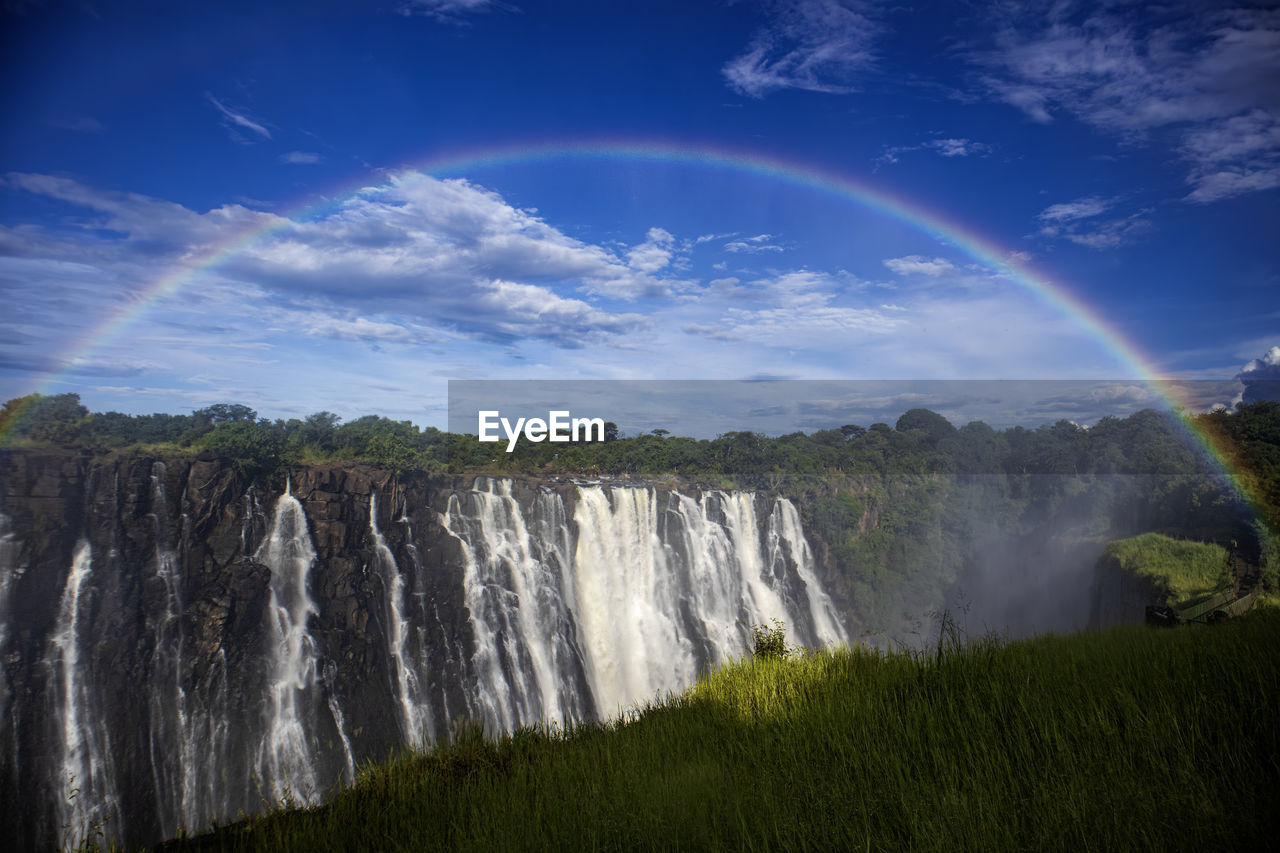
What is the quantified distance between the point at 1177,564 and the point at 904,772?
27.2 m

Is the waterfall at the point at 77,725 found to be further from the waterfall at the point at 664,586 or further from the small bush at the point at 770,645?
the small bush at the point at 770,645

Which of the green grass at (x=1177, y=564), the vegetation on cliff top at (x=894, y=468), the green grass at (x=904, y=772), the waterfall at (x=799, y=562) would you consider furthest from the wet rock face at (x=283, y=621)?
the green grass at (x=1177, y=564)

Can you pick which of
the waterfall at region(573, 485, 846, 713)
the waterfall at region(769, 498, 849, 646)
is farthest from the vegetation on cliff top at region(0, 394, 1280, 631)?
the waterfall at region(573, 485, 846, 713)

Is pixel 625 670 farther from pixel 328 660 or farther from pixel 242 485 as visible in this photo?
pixel 242 485

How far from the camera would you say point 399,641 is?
25.6m

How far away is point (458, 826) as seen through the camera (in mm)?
4035

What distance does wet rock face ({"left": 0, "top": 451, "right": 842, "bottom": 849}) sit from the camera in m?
19.2

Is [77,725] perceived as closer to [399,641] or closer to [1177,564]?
[399,641]

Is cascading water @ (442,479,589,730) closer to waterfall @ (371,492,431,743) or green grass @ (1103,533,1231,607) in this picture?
waterfall @ (371,492,431,743)

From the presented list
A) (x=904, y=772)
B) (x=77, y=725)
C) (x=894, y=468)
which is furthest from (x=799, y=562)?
(x=904, y=772)

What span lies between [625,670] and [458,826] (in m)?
27.7

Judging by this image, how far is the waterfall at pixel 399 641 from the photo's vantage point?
Result: 79.3 feet

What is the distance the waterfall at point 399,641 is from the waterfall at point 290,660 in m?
2.67

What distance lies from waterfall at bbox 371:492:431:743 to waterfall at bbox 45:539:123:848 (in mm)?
8499
